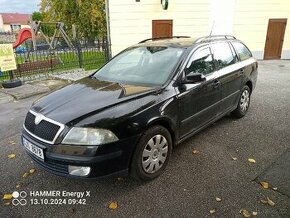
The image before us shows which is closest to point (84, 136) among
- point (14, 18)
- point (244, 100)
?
point (244, 100)

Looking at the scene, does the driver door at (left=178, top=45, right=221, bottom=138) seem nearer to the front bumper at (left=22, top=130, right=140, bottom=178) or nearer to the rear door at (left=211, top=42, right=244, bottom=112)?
the rear door at (left=211, top=42, right=244, bottom=112)

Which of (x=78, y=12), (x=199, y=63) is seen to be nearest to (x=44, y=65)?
(x=199, y=63)

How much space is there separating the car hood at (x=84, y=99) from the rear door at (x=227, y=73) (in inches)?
61.6

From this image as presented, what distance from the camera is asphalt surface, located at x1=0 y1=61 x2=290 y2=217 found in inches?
106

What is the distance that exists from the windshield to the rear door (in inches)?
34.8

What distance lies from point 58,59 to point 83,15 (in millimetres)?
16586

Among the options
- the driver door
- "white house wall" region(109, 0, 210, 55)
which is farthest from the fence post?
the driver door

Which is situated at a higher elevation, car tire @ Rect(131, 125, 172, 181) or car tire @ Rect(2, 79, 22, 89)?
car tire @ Rect(131, 125, 172, 181)

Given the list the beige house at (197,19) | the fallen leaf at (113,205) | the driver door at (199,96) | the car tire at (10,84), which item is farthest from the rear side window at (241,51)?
the beige house at (197,19)

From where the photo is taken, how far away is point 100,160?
255 centimetres

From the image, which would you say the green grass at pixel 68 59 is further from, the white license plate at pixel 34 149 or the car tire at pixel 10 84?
the white license plate at pixel 34 149

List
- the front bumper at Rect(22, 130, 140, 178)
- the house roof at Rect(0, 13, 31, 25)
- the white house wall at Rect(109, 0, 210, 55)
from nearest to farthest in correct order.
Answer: the front bumper at Rect(22, 130, 140, 178) → the white house wall at Rect(109, 0, 210, 55) → the house roof at Rect(0, 13, 31, 25)

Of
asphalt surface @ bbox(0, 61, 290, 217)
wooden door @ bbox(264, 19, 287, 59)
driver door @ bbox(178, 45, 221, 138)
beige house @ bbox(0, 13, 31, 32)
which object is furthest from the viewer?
beige house @ bbox(0, 13, 31, 32)

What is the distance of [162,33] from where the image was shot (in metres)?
12.7
